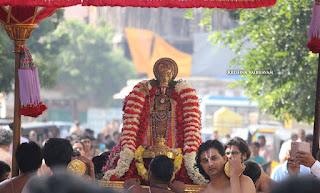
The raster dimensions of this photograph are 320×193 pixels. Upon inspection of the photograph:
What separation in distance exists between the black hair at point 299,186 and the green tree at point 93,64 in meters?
39.3

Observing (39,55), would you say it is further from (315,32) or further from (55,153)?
(55,153)

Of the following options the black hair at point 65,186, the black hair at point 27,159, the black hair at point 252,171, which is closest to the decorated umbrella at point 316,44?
the black hair at point 252,171

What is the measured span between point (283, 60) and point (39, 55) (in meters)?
9.53

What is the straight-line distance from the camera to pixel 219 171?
5.67 metres

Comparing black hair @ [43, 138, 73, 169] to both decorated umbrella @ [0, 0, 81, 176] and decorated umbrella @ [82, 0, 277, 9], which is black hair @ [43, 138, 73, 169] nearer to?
decorated umbrella @ [0, 0, 81, 176]

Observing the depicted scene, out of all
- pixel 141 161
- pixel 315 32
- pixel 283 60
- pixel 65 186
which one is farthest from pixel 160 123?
pixel 283 60

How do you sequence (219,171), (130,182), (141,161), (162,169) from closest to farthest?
(162,169) < (219,171) < (130,182) < (141,161)

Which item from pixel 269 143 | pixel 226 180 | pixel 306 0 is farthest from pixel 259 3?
pixel 269 143

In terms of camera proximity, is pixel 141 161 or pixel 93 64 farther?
pixel 93 64

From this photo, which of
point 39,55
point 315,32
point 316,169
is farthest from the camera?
point 39,55

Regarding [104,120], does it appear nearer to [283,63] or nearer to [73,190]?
[283,63]

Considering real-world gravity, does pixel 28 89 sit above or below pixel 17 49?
below

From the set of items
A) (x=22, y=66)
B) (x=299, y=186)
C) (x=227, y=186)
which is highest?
(x=22, y=66)

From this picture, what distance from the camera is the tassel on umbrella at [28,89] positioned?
672 centimetres
